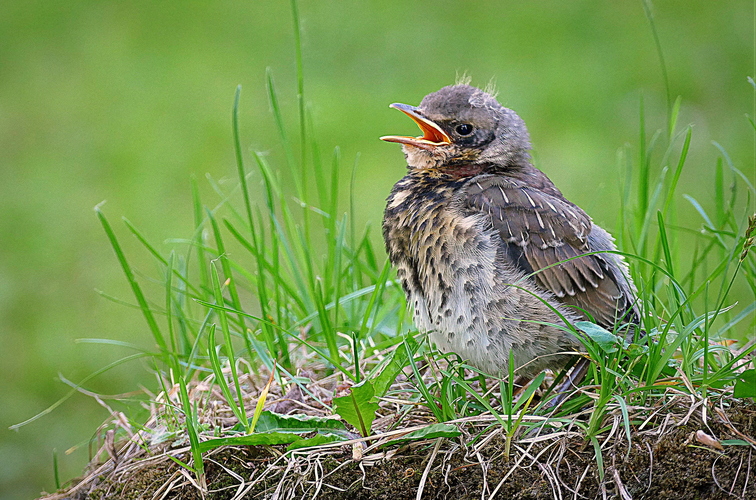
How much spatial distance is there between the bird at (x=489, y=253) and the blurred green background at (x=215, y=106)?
271 centimetres

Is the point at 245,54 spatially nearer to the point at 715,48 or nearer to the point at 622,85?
the point at 622,85

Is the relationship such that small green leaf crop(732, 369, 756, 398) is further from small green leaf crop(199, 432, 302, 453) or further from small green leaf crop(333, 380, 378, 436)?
small green leaf crop(199, 432, 302, 453)

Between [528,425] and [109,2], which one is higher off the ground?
[109,2]

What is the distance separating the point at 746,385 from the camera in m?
2.41

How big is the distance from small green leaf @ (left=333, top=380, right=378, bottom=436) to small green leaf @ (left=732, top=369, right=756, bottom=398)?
1.12 m

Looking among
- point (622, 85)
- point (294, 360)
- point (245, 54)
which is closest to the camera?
point (294, 360)

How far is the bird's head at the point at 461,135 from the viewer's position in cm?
348

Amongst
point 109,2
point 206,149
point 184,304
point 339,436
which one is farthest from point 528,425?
point 109,2

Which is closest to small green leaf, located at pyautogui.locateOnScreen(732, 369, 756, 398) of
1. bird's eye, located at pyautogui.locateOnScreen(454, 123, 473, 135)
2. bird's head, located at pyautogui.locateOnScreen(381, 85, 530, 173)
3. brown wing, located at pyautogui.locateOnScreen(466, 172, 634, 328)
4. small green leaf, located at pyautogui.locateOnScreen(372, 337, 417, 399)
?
brown wing, located at pyautogui.locateOnScreen(466, 172, 634, 328)

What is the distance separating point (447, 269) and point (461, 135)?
73 cm

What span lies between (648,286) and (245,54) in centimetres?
625

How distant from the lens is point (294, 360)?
11.5ft

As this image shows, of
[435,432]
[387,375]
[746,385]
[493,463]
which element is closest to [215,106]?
[387,375]

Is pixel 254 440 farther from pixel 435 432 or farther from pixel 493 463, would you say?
pixel 493 463
